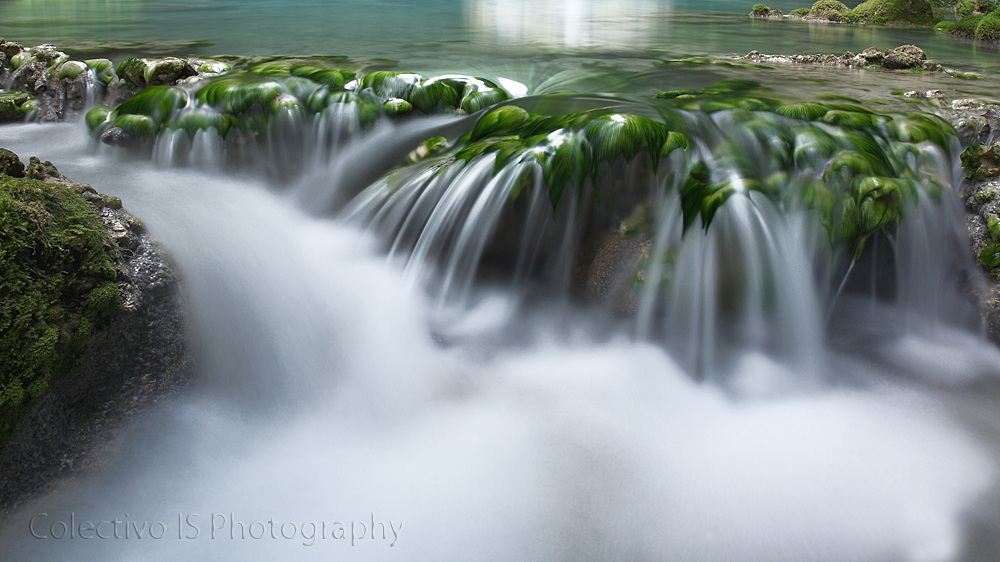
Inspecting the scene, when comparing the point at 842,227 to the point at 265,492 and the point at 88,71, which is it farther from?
the point at 88,71

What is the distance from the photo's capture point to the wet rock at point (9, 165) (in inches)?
116

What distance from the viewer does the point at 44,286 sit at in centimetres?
251

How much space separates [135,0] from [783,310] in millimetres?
18760

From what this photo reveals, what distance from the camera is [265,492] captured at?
2.60 meters

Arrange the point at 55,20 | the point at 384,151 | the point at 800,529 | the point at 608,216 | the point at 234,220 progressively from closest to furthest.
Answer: the point at 800,529
the point at 608,216
the point at 234,220
the point at 384,151
the point at 55,20

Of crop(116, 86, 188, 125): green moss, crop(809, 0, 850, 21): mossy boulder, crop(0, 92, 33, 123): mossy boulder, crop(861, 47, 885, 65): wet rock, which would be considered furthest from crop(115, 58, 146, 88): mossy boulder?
crop(809, 0, 850, 21): mossy boulder

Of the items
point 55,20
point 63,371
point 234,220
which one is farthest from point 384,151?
point 55,20

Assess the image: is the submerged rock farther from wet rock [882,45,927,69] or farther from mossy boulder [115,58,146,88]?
mossy boulder [115,58,146,88]

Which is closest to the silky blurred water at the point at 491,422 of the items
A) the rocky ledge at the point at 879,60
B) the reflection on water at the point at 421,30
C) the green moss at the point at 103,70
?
the green moss at the point at 103,70

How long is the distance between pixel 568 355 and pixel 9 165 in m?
3.16

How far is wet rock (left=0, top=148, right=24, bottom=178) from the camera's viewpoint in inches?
116

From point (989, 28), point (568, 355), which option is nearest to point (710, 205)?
point (568, 355)

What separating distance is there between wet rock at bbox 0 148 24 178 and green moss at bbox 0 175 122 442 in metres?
0.36

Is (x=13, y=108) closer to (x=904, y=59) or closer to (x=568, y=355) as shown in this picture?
(x=568, y=355)
